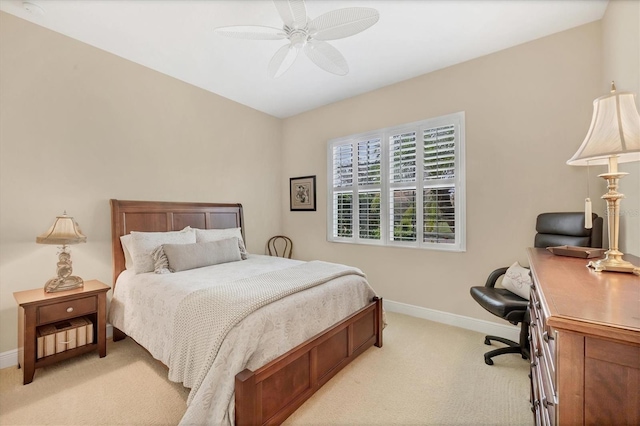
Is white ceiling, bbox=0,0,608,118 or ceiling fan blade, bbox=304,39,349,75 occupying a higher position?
white ceiling, bbox=0,0,608,118

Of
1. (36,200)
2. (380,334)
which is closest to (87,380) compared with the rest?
(36,200)

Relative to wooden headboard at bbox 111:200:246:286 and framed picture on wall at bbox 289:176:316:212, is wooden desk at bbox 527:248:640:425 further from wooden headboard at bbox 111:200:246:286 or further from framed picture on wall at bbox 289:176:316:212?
framed picture on wall at bbox 289:176:316:212

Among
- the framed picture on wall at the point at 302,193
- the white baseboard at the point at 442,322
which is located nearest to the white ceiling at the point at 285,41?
the framed picture on wall at the point at 302,193

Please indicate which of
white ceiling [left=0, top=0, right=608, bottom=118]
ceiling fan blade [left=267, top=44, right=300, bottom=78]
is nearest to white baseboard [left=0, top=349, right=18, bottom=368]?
white ceiling [left=0, top=0, right=608, bottom=118]

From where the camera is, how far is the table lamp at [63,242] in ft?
7.32

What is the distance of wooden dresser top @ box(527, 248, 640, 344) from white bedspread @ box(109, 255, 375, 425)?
1324mm

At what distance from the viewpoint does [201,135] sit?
364 centimetres

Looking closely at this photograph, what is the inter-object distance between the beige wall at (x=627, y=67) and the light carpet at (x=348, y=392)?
1.28 metres

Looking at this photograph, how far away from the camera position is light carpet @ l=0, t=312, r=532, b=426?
1733mm

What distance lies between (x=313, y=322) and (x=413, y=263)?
184cm

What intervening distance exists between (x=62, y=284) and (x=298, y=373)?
214cm

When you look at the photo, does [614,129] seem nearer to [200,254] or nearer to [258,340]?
[258,340]

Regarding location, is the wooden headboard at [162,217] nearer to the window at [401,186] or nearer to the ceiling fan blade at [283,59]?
the window at [401,186]

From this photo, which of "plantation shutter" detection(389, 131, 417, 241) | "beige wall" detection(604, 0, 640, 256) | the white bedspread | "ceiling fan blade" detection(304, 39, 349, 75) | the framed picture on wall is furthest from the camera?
the framed picture on wall
